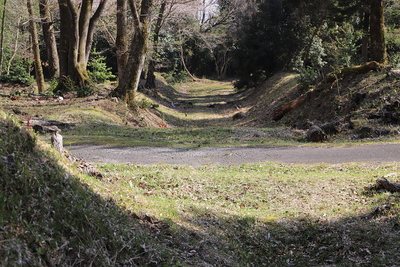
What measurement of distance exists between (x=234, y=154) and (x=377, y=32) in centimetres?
1060

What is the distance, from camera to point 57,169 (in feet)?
15.8

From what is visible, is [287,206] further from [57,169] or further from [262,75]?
[262,75]

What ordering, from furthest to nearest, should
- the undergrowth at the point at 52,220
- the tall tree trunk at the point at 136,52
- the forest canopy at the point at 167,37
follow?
the forest canopy at the point at 167,37 < the tall tree trunk at the point at 136,52 < the undergrowth at the point at 52,220

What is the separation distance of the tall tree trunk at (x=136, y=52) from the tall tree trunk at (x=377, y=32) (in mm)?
9772

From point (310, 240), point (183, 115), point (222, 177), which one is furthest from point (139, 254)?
point (183, 115)

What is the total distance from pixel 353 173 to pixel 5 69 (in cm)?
3034

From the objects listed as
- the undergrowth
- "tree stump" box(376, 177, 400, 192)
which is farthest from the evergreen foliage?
the undergrowth

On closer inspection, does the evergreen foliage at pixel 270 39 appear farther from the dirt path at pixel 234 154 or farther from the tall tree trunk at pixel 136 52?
the dirt path at pixel 234 154

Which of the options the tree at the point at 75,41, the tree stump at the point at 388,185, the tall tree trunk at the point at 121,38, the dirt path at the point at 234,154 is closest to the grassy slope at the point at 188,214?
the tree stump at the point at 388,185

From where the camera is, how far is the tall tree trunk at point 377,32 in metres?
17.7

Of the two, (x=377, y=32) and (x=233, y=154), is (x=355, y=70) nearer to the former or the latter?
(x=377, y=32)

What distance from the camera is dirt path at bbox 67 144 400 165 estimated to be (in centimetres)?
1002

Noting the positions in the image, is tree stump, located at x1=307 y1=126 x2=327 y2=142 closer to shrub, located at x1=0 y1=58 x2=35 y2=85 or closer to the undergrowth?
the undergrowth

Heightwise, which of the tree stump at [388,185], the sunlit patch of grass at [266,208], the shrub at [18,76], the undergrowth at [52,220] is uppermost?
the shrub at [18,76]
